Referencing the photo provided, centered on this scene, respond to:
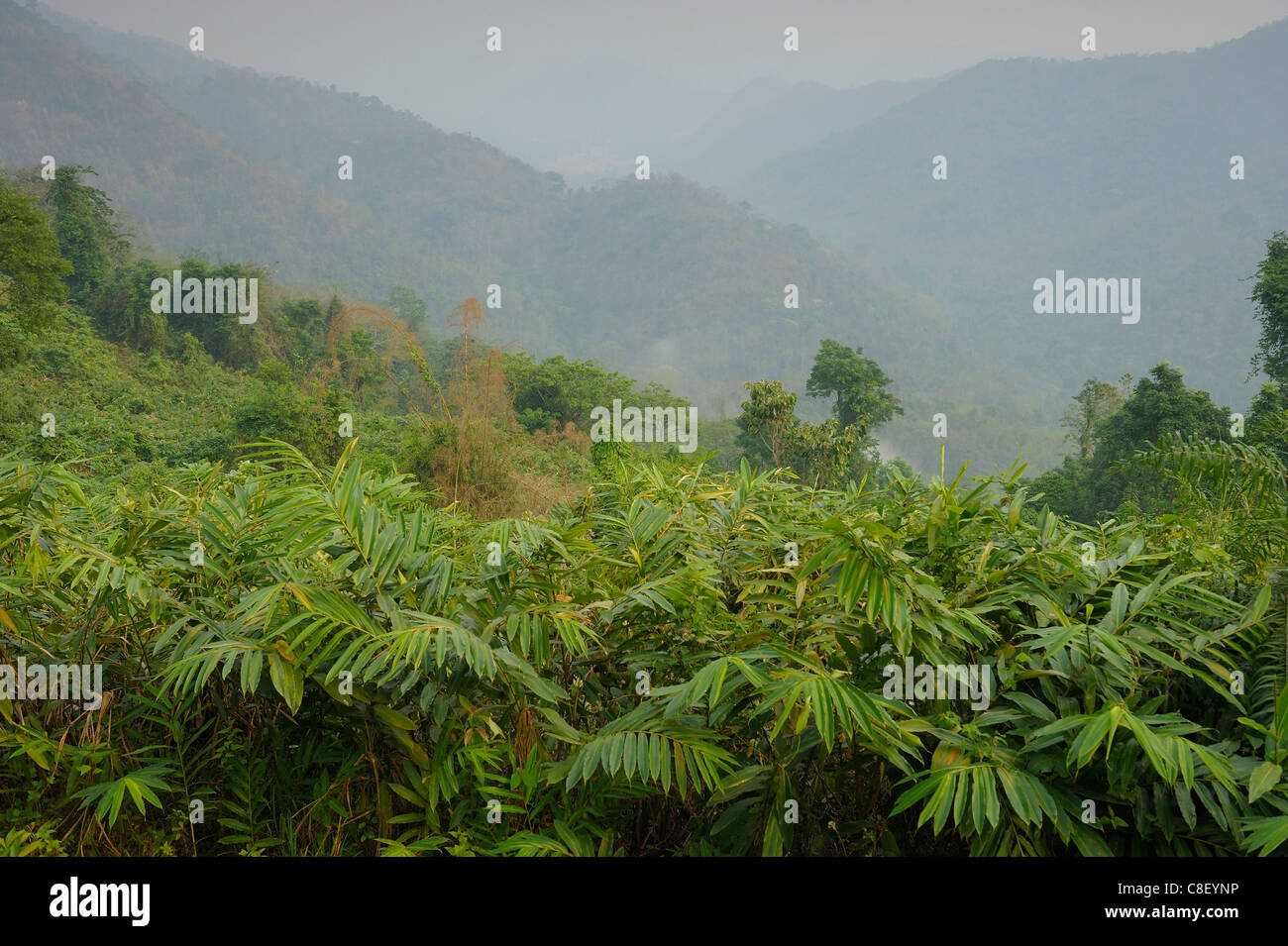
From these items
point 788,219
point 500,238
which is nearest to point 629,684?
point 500,238

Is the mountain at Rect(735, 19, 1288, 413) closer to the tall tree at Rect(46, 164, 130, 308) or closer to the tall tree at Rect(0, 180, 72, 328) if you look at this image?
the tall tree at Rect(46, 164, 130, 308)

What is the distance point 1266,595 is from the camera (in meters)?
1.20

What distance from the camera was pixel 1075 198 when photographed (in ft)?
193

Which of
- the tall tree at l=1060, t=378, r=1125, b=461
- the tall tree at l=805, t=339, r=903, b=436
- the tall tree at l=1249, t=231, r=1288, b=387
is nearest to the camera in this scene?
the tall tree at l=1249, t=231, r=1288, b=387

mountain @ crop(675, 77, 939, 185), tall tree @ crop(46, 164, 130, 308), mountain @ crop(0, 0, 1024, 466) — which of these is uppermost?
mountain @ crop(675, 77, 939, 185)

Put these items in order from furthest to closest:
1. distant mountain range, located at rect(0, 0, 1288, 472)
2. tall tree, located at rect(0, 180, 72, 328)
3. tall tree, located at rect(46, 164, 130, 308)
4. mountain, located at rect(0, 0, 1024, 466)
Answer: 1. distant mountain range, located at rect(0, 0, 1288, 472)
2. mountain, located at rect(0, 0, 1024, 466)
3. tall tree, located at rect(46, 164, 130, 308)
4. tall tree, located at rect(0, 180, 72, 328)

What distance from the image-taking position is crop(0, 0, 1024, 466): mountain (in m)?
40.6

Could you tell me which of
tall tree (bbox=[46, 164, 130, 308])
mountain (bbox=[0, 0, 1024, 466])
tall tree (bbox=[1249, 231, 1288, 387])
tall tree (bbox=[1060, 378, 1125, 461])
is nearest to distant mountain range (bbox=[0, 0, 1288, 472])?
mountain (bbox=[0, 0, 1024, 466])

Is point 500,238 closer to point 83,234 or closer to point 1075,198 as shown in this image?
point 83,234

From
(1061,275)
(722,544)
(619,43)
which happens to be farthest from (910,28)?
(722,544)

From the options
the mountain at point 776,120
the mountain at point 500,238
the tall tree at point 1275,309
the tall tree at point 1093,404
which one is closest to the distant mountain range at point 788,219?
the mountain at point 500,238

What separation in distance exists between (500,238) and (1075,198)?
128ft

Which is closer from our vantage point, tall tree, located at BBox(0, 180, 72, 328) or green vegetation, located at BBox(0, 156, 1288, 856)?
green vegetation, located at BBox(0, 156, 1288, 856)

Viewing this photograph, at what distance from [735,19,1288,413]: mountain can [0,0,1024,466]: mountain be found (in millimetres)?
7127
